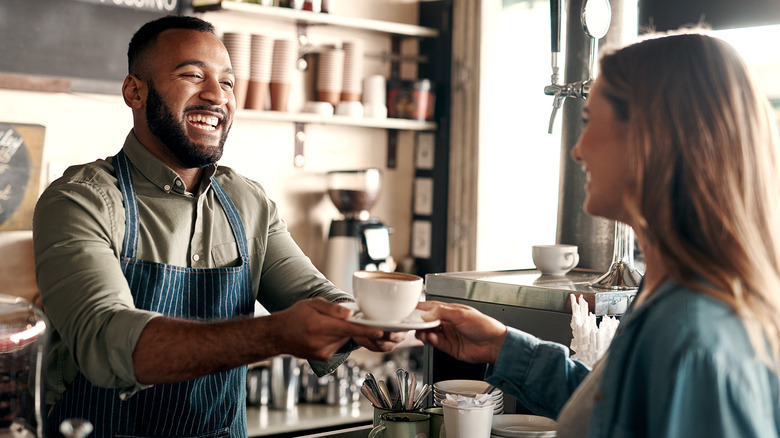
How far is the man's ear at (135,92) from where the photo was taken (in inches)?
79.4

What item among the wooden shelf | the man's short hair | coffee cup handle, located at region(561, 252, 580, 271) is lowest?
coffee cup handle, located at region(561, 252, 580, 271)

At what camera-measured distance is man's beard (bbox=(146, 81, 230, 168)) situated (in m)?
1.94

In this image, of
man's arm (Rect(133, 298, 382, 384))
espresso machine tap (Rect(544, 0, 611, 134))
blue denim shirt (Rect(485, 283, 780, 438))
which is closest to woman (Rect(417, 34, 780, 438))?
blue denim shirt (Rect(485, 283, 780, 438))

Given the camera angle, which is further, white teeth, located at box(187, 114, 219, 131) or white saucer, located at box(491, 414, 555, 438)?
white teeth, located at box(187, 114, 219, 131)

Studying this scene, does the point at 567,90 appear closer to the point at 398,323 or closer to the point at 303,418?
the point at 398,323

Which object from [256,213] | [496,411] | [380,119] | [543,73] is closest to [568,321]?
[496,411]

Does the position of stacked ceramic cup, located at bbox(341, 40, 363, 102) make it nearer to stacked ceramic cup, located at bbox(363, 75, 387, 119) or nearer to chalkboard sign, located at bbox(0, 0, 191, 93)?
stacked ceramic cup, located at bbox(363, 75, 387, 119)

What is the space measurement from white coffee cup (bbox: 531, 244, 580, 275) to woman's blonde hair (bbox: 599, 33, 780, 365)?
1117 millimetres

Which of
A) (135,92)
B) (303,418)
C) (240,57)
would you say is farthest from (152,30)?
(303,418)

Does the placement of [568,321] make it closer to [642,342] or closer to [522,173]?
[642,342]

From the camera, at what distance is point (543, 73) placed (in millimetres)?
4523

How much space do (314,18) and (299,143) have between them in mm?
592

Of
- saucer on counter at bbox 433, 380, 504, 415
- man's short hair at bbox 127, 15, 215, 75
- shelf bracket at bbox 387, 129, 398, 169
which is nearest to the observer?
saucer on counter at bbox 433, 380, 504, 415

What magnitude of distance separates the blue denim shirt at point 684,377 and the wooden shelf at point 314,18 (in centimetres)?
293
